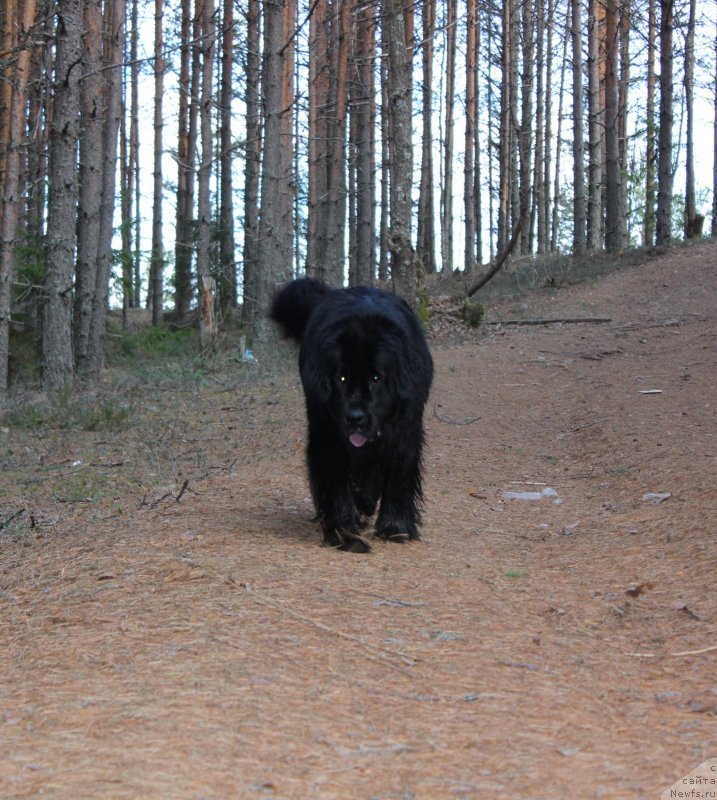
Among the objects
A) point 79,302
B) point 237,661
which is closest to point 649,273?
point 79,302

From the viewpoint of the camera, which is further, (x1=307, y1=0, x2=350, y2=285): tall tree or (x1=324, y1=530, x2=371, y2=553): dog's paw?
(x1=307, y1=0, x2=350, y2=285): tall tree

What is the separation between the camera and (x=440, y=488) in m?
7.06

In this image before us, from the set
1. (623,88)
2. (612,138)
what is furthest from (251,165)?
(623,88)

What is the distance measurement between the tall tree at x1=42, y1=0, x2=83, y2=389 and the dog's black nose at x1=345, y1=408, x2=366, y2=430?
8.00 m

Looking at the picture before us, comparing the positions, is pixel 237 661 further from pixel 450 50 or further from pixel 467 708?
pixel 450 50

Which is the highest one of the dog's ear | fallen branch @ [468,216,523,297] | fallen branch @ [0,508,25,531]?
fallen branch @ [468,216,523,297]

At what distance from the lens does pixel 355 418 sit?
15.2 ft

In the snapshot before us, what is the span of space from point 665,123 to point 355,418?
18390mm

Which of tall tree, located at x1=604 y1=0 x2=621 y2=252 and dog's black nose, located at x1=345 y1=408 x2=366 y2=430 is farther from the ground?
tall tree, located at x1=604 y1=0 x2=621 y2=252

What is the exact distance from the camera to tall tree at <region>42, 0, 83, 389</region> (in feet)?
35.8

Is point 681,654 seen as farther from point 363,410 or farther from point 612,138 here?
point 612,138

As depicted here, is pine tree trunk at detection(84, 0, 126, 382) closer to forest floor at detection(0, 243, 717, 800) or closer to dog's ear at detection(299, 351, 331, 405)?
forest floor at detection(0, 243, 717, 800)

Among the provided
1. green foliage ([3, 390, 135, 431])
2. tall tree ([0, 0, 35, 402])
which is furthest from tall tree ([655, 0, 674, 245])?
green foliage ([3, 390, 135, 431])

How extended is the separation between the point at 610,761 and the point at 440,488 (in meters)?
4.71
